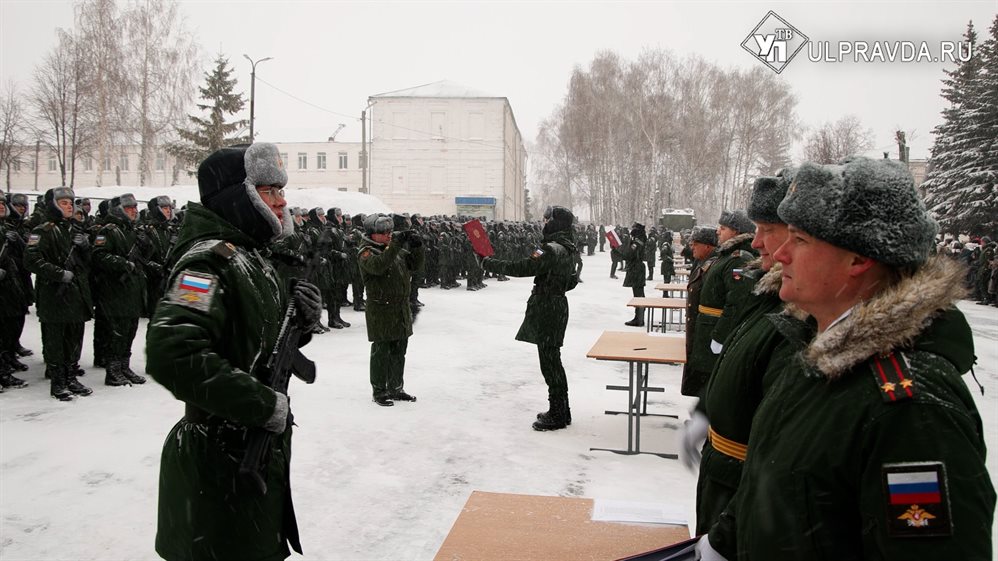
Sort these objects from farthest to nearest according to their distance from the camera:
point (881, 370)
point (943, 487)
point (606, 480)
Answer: point (606, 480), point (881, 370), point (943, 487)

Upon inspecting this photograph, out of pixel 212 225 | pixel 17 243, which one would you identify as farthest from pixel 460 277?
pixel 212 225

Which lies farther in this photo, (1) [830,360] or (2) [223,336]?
(2) [223,336]

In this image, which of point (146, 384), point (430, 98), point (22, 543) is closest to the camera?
point (22, 543)

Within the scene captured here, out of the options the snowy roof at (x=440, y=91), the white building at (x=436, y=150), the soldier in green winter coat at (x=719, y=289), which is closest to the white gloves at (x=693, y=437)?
the soldier in green winter coat at (x=719, y=289)

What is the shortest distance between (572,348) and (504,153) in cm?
5158

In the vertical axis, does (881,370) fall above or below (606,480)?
above

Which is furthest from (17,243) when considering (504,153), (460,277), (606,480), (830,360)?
(504,153)

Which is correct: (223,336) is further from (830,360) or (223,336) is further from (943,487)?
(943,487)

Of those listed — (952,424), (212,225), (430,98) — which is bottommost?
(952,424)

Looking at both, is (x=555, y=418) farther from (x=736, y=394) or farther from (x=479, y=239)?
(x=736, y=394)

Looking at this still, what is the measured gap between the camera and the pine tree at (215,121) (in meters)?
39.1

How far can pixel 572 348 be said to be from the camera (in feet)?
35.5

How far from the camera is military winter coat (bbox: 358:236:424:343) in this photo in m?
7.19

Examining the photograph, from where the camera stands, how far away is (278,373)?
237cm
